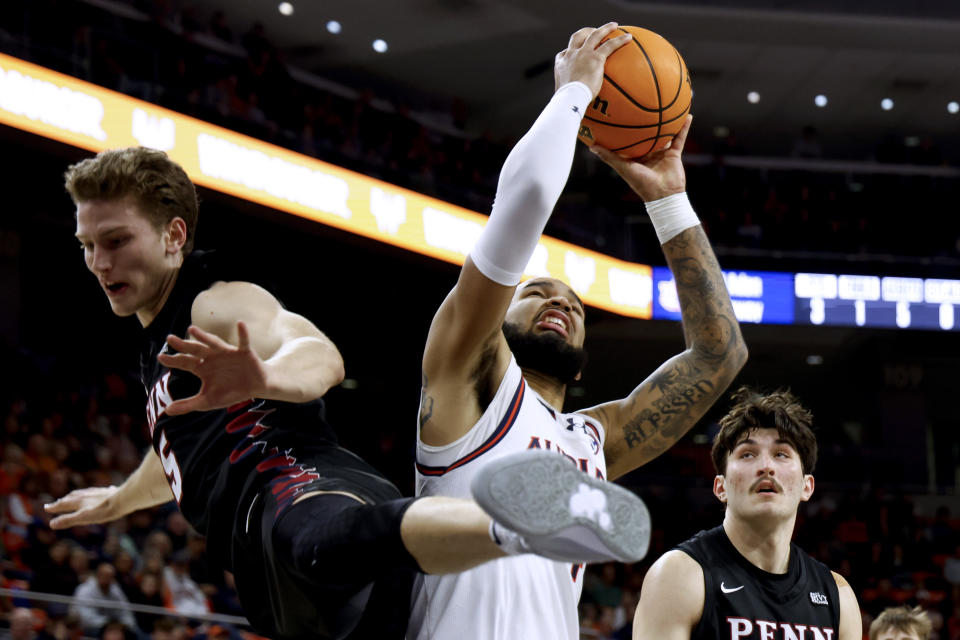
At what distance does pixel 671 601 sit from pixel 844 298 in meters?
13.9

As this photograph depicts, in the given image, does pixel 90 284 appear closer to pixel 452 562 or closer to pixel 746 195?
Result: pixel 746 195

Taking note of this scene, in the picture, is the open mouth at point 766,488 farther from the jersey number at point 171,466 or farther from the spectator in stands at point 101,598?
the spectator in stands at point 101,598

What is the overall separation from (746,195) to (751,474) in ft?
54.9

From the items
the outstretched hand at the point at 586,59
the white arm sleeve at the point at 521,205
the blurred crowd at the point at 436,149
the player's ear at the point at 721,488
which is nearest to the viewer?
the white arm sleeve at the point at 521,205

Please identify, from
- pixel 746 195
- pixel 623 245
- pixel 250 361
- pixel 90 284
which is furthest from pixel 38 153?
pixel 746 195

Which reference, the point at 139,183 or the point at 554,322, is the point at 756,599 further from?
the point at 139,183

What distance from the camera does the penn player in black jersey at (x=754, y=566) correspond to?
3.80 m

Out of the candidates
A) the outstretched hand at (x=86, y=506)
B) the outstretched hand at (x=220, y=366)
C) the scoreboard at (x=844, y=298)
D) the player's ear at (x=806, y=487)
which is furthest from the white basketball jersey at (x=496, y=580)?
the scoreboard at (x=844, y=298)

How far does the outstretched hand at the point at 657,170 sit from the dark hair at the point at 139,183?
133 centimetres

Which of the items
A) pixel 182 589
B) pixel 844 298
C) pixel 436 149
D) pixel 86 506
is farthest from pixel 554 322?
pixel 436 149

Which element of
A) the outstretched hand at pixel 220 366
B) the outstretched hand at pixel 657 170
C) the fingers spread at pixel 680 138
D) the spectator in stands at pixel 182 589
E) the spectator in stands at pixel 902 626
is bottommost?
the spectator in stands at pixel 182 589

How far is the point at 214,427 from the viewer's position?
3.18m

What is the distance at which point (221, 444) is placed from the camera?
Answer: 315cm

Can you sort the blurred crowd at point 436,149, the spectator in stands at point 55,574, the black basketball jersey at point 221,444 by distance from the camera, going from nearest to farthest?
the black basketball jersey at point 221,444, the spectator in stands at point 55,574, the blurred crowd at point 436,149
